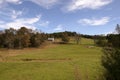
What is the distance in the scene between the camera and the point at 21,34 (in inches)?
4080

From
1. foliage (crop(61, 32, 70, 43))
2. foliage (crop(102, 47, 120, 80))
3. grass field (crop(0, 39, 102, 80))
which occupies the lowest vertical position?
grass field (crop(0, 39, 102, 80))

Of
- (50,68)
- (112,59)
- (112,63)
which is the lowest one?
(50,68)

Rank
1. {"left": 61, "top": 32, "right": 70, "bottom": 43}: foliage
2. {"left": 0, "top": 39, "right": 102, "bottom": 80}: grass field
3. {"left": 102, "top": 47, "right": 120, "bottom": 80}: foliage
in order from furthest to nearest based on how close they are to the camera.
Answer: {"left": 61, "top": 32, "right": 70, "bottom": 43}: foliage → {"left": 0, "top": 39, "right": 102, "bottom": 80}: grass field → {"left": 102, "top": 47, "right": 120, "bottom": 80}: foliage

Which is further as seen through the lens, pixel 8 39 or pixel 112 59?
pixel 8 39

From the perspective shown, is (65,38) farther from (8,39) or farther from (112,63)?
(112,63)

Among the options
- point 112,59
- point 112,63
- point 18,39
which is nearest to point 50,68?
point 112,59

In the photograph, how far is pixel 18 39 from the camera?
9850 cm

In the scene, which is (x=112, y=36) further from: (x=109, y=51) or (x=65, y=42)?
(x=65, y=42)

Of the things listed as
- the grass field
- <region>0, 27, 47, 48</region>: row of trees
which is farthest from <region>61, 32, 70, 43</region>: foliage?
the grass field

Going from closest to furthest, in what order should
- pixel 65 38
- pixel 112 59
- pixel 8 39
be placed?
1. pixel 112 59
2. pixel 8 39
3. pixel 65 38

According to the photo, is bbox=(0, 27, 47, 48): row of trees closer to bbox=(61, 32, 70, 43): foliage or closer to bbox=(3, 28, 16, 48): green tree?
bbox=(3, 28, 16, 48): green tree

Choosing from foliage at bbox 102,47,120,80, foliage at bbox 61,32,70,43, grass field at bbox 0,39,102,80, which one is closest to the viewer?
foliage at bbox 102,47,120,80

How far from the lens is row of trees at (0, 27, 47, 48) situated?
319 feet

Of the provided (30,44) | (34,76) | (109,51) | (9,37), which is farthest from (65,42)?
(109,51)
